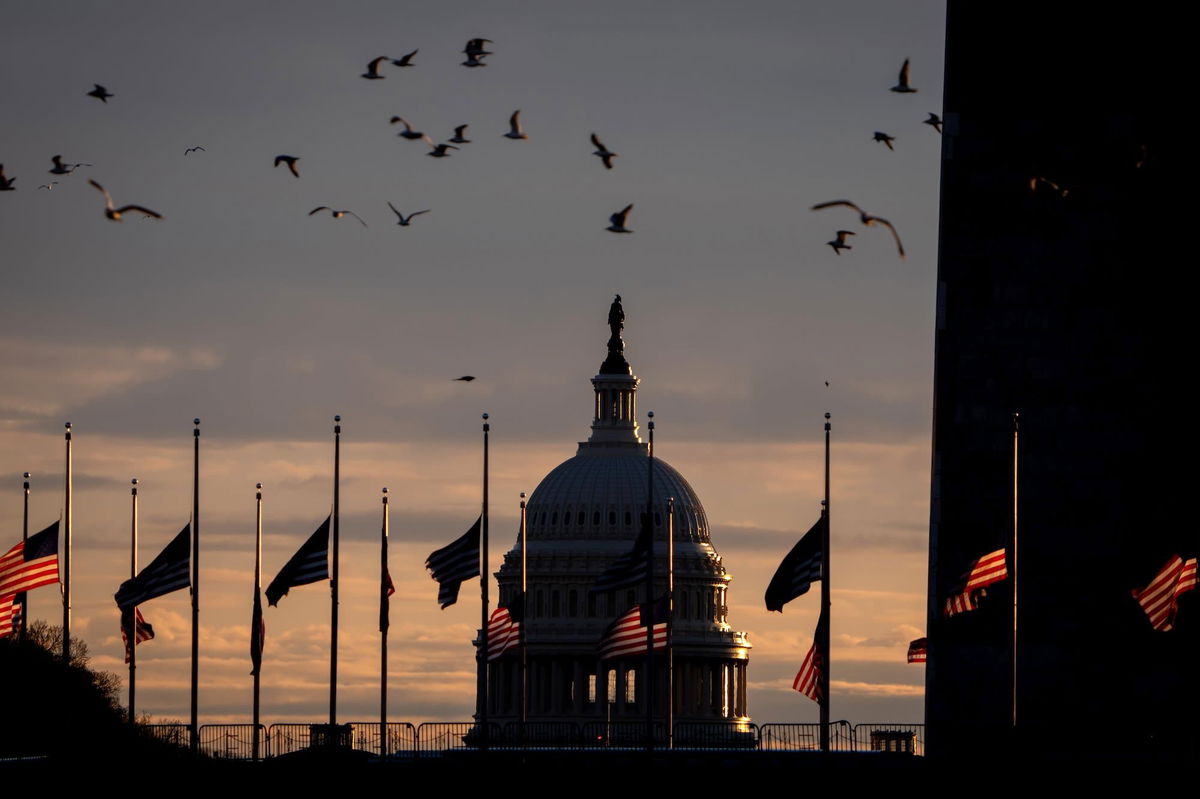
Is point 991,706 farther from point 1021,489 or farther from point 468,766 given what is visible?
point 468,766

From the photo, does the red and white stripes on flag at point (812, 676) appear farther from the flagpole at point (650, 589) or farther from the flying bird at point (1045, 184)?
the flying bird at point (1045, 184)

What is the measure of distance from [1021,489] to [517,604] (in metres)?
34.4

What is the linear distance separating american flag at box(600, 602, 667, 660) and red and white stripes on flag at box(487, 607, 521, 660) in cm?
Answer: 813

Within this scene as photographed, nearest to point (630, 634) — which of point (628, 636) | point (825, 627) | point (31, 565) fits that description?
point (628, 636)

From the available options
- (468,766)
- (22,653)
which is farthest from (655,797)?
(22,653)

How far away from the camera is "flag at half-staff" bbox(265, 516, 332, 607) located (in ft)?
401

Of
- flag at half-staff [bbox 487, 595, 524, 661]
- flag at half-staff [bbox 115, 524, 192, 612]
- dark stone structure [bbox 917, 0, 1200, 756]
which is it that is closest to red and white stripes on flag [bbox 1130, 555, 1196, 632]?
dark stone structure [bbox 917, 0, 1200, 756]

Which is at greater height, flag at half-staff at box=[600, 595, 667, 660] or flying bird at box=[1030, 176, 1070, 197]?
flying bird at box=[1030, 176, 1070, 197]

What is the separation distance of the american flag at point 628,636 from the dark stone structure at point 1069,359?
22.8 meters

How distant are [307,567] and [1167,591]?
28.5 metres

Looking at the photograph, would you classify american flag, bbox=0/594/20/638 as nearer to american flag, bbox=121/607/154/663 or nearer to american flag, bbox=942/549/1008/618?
american flag, bbox=121/607/154/663

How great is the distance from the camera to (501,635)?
149 metres

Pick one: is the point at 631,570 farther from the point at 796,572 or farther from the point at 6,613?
the point at 6,613

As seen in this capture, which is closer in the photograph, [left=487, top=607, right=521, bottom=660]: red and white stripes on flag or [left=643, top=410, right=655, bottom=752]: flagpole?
[left=643, top=410, right=655, bottom=752]: flagpole
